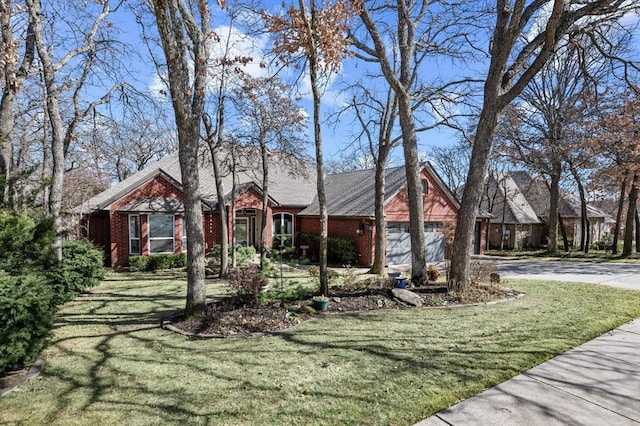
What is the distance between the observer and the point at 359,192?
65.9 ft

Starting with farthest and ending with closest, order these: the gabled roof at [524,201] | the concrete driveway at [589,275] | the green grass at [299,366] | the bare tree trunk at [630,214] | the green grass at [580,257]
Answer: the gabled roof at [524,201] → the bare tree trunk at [630,214] → the green grass at [580,257] → the concrete driveway at [589,275] → the green grass at [299,366]

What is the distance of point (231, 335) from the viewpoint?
628 cm

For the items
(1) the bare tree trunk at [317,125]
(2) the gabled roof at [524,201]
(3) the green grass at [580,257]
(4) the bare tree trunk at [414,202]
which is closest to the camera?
(1) the bare tree trunk at [317,125]

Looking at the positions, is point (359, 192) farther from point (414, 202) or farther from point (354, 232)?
point (414, 202)

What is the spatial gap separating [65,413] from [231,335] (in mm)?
2774

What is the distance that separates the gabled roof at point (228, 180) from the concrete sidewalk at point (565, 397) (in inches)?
505

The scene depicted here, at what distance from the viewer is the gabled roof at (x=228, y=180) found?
1573 centimetres

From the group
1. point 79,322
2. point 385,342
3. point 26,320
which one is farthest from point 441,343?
point 79,322

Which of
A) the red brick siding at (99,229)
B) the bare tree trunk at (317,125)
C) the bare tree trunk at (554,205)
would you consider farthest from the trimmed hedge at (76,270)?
the bare tree trunk at (554,205)

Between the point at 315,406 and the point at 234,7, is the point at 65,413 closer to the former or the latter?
the point at 315,406

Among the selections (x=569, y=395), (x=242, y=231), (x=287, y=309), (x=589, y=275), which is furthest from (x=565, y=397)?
(x=242, y=231)

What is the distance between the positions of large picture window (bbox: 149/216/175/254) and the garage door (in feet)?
35.5

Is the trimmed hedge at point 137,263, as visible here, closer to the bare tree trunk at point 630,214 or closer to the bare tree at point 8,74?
the bare tree at point 8,74

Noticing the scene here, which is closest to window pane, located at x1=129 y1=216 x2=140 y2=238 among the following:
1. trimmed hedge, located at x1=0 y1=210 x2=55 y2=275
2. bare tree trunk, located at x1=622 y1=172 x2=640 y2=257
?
trimmed hedge, located at x1=0 y1=210 x2=55 y2=275
